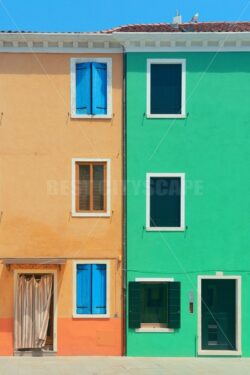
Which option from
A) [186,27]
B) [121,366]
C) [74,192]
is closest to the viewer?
[121,366]

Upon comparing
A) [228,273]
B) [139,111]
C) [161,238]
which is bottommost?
[228,273]

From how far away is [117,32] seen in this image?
1547 cm

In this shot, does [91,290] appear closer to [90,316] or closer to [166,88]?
[90,316]

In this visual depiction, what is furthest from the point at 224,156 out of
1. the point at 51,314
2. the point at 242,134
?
the point at 51,314

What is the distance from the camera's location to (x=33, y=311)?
15.5 metres

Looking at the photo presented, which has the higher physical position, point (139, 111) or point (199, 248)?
point (139, 111)

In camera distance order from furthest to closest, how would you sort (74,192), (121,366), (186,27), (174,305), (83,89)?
(186,27) < (83,89) < (74,192) < (174,305) < (121,366)

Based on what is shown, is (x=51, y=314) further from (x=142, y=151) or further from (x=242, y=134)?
(x=242, y=134)

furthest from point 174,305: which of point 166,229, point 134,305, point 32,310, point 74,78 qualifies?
point 74,78

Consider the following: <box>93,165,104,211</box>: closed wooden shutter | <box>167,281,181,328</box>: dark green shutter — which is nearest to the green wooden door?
<box>167,281,181,328</box>: dark green shutter

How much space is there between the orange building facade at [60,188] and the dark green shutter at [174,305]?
59.0 inches

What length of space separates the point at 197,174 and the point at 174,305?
4.02 metres

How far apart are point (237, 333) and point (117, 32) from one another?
982 cm

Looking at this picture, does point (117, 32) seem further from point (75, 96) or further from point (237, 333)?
point (237, 333)
